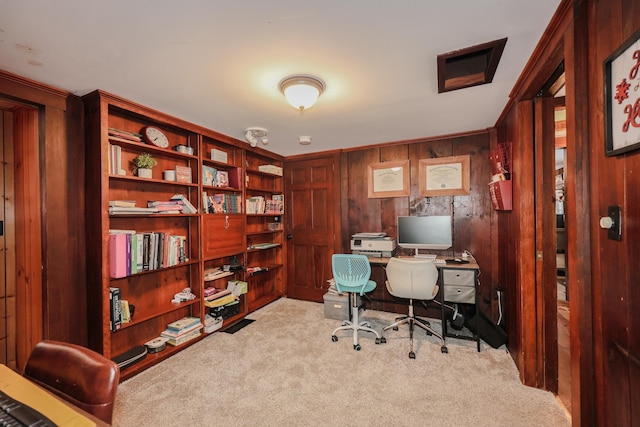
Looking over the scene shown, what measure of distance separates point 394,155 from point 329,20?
8.17ft

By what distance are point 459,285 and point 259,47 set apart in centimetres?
262

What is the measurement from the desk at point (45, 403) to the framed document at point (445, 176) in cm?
343

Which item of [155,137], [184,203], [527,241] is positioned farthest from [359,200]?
[155,137]

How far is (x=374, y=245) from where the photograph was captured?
3332 mm

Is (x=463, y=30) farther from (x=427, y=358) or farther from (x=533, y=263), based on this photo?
(x=427, y=358)

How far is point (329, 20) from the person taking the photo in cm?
130

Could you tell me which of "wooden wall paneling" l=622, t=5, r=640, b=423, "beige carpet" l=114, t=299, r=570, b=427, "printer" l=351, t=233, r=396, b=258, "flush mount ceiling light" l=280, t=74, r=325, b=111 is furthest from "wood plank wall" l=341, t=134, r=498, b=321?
"wooden wall paneling" l=622, t=5, r=640, b=423

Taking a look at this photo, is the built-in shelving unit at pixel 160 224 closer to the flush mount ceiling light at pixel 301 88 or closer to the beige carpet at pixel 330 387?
the beige carpet at pixel 330 387

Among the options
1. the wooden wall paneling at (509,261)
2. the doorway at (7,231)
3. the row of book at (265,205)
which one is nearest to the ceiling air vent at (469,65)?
the wooden wall paneling at (509,261)

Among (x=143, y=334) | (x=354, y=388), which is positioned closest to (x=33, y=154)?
(x=143, y=334)

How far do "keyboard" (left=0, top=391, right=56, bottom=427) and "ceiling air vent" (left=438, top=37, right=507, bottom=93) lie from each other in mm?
2316

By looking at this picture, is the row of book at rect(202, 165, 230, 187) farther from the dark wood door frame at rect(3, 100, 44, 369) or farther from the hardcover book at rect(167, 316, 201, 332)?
the hardcover book at rect(167, 316, 201, 332)

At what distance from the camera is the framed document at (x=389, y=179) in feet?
11.5

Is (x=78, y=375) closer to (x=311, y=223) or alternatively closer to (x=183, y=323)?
(x=183, y=323)
